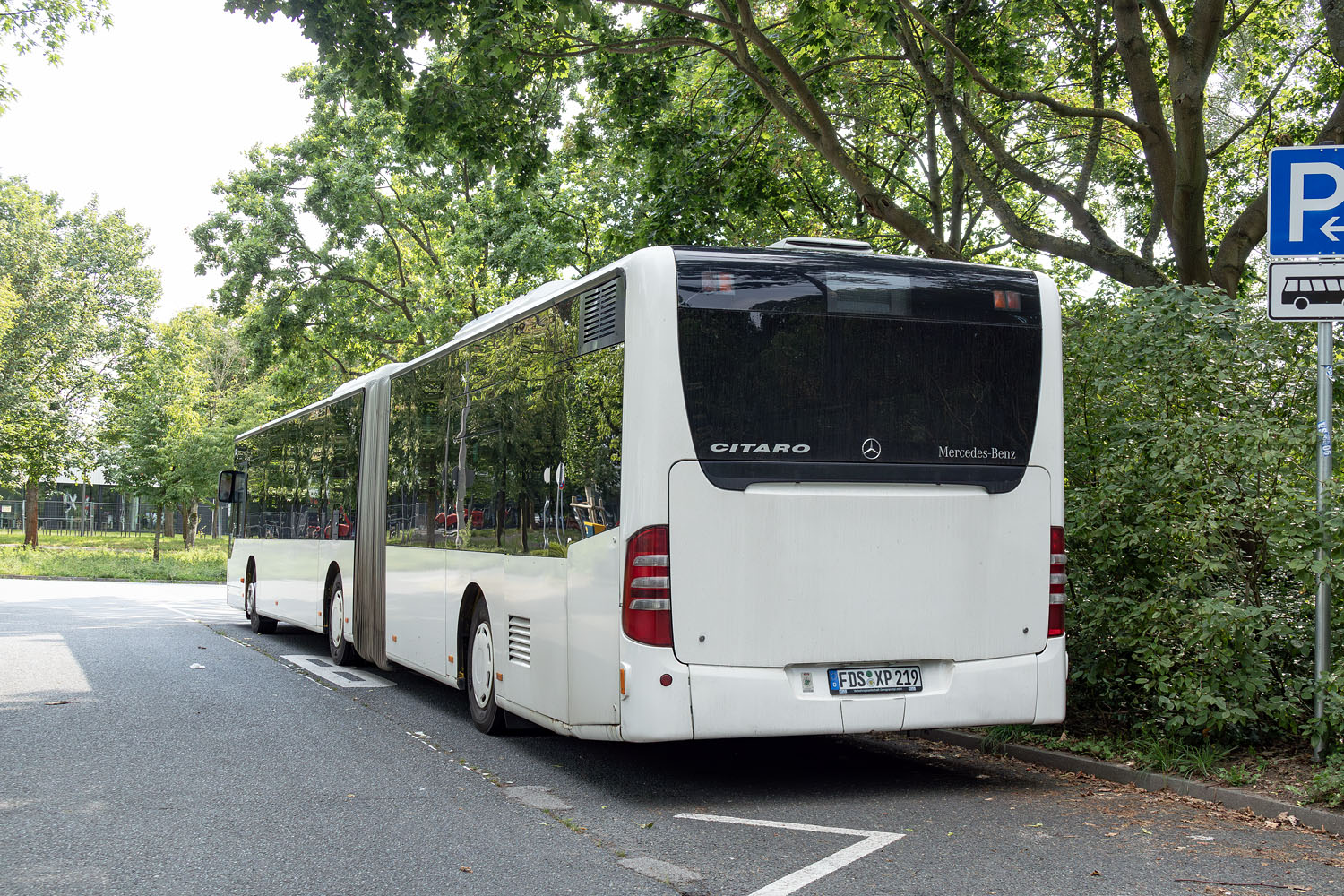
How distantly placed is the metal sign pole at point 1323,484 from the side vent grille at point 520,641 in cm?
450

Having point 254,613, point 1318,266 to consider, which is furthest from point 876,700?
point 254,613

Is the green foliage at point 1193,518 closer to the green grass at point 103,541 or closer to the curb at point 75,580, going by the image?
the curb at point 75,580

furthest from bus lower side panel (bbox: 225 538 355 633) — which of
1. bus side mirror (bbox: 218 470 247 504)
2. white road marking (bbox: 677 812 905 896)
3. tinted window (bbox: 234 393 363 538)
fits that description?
white road marking (bbox: 677 812 905 896)

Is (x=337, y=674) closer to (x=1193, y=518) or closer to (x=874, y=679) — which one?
(x=874, y=679)

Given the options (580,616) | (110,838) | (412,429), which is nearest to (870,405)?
(580,616)

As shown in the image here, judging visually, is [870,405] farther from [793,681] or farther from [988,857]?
[988,857]

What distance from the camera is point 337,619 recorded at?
14.0m

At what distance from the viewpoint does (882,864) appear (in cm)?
559

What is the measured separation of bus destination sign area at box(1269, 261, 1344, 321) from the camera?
7.15 meters

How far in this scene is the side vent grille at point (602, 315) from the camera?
709 cm

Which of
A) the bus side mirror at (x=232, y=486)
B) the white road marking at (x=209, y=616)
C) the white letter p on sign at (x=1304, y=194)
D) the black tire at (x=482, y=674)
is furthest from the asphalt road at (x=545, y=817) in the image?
the white road marking at (x=209, y=616)

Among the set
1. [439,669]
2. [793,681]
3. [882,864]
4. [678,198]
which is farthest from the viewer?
[678,198]

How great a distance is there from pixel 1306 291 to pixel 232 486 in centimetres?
1694

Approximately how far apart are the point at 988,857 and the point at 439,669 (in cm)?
556
